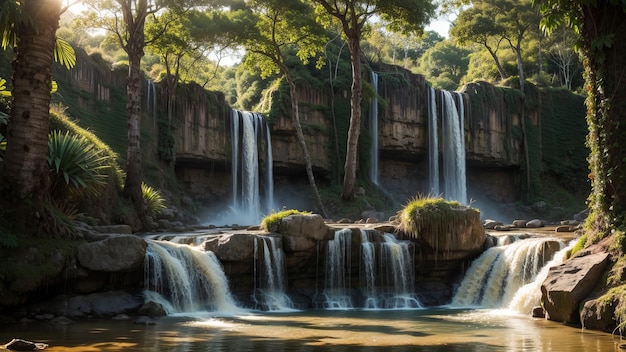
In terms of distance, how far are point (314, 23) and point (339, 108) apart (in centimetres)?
832

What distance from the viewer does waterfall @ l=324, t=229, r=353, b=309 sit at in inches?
640

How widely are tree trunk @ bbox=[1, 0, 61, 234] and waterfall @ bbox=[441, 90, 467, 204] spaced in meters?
28.0

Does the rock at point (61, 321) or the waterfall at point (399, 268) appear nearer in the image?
the rock at point (61, 321)

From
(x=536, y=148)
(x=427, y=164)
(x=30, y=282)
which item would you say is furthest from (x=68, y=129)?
(x=536, y=148)

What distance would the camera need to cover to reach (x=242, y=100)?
45094mm

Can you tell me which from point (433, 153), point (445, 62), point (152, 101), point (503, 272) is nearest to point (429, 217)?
point (503, 272)

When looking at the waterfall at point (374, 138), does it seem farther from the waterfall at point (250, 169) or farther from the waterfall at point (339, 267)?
the waterfall at point (339, 267)

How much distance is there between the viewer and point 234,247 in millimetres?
15070

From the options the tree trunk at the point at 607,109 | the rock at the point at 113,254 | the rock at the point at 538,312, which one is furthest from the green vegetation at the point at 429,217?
the rock at the point at 113,254

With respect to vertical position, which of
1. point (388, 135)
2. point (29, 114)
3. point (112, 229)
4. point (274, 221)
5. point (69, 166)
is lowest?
point (112, 229)

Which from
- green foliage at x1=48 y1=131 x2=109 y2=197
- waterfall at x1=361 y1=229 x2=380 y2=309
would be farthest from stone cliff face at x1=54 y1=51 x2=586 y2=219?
waterfall at x1=361 y1=229 x2=380 y2=309

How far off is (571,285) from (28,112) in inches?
415

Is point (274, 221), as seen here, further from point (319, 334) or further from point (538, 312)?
point (538, 312)

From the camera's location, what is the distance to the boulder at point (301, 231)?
626 inches
